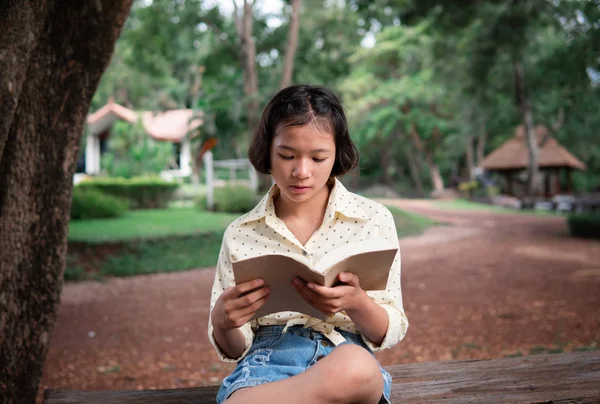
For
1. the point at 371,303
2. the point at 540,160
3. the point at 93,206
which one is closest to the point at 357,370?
the point at 371,303

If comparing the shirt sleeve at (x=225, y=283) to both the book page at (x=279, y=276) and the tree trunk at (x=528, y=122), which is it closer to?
the book page at (x=279, y=276)

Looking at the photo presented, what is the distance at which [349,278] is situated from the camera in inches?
61.5

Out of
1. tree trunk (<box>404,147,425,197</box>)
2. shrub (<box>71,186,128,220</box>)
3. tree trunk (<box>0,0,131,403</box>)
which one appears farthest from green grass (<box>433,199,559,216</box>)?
tree trunk (<box>0,0,131,403</box>)

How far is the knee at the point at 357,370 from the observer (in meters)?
1.56

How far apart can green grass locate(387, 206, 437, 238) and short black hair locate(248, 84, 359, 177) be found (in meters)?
10.6

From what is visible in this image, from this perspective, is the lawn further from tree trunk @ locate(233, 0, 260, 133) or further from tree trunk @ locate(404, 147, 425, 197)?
tree trunk @ locate(404, 147, 425, 197)

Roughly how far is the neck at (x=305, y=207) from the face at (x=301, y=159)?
0.11 m

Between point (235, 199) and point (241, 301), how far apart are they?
1205cm

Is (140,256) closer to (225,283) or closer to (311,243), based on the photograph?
(225,283)

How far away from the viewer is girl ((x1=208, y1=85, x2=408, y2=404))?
157cm

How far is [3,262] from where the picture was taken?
93.0 inches

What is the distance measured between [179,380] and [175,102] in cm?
2117

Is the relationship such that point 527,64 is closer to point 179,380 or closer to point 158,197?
point 158,197

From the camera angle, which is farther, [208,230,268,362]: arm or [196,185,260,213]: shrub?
[196,185,260,213]: shrub
